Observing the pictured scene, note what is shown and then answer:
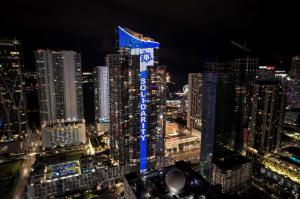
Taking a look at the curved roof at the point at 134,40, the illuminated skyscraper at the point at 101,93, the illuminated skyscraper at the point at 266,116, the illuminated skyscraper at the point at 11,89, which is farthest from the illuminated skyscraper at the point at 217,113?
the illuminated skyscraper at the point at 11,89

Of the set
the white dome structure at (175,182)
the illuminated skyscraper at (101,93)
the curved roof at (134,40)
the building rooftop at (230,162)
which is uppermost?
the curved roof at (134,40)

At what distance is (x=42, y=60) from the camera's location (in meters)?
44.9

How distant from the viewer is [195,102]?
54.8 metres

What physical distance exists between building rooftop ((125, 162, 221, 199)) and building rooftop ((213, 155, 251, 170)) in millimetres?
11789

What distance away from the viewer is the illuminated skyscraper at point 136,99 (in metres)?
33.7

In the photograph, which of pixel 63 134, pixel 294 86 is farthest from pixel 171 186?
pixel 294 86

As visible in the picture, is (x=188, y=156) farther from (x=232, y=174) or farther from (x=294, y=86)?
(x=294, y=86)

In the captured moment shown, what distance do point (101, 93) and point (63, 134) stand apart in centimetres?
1675

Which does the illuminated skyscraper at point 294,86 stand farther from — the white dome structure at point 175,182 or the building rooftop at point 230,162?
the white dome structure at point 175,182

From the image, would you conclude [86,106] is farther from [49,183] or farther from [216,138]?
[216,138]

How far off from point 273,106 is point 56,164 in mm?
41392

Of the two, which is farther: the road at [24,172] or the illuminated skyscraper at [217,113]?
the illuminated skyscraper at [217,113]

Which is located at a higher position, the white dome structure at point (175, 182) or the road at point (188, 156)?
the white dome structure at point (175, 182)

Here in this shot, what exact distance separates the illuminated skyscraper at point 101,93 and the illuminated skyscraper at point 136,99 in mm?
21207
